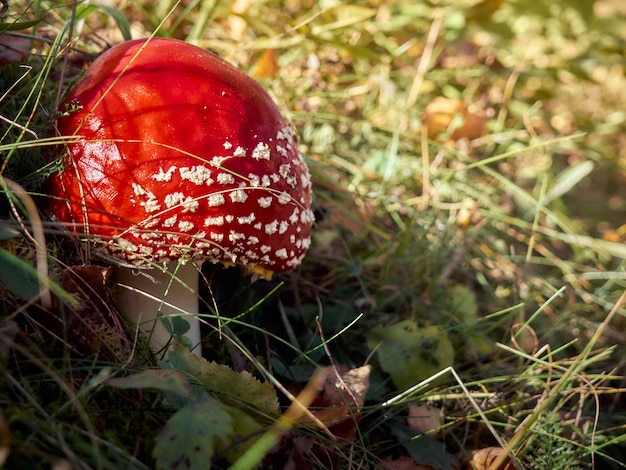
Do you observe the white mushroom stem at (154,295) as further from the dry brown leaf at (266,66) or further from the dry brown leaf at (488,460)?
the dry brown leaf at (266,66)

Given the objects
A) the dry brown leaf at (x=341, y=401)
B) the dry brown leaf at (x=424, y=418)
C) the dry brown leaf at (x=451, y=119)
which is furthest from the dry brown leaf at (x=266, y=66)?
the dry brown leaf at (x=424, y=418)

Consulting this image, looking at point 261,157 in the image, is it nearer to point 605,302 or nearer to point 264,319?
point 264,319

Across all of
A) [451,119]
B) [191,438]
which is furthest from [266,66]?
[191,438]

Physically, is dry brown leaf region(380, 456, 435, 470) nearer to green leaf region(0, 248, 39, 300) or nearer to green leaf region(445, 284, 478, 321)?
green leaf region(445, 284, 478, 321)

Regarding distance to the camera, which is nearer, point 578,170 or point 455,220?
point 455,220

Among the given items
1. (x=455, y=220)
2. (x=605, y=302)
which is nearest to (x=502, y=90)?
(x=455, y=220)

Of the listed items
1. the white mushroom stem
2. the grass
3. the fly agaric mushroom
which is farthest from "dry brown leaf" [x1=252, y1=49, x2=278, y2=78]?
the white mushroom stem
